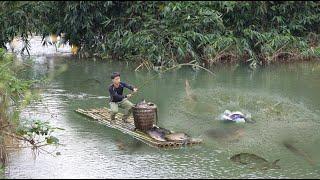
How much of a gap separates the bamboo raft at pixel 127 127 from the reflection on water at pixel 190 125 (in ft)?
0.29

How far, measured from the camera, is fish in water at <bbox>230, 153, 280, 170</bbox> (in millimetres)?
7592

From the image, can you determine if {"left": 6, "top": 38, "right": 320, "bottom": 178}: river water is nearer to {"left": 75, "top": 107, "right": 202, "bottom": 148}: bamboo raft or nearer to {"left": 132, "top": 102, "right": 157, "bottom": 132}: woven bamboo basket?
{"left": 75, "top": 107, "right": 202, "bottom": 148}: bamboo raft

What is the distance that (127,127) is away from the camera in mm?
9172

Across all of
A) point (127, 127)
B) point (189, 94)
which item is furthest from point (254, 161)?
point (189, 94)

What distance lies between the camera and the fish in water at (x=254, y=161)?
24.9 feet

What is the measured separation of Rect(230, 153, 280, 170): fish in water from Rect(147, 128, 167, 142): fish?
3.49ft

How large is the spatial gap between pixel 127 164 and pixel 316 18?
12.4 meters

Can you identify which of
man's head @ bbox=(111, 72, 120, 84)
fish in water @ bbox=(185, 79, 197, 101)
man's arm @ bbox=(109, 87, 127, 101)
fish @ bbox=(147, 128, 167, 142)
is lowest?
fish in water @ bbox=(185, 79, 197, 101)

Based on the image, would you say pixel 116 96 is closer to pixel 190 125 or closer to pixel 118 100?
pixel 118 100

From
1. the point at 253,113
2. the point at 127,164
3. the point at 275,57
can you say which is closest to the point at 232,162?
the point at 127,164

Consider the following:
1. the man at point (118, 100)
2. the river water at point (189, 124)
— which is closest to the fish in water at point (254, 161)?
the river water at point (189, 124)

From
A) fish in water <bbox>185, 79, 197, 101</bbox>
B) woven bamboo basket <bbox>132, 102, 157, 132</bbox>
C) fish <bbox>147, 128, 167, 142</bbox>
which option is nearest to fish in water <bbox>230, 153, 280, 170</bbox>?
fish <bbox>147, 128, 167, 142</bbox>

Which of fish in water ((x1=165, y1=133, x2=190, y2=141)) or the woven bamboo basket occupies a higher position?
the woven bamboo basket

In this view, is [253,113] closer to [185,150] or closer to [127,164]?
[185,150]
